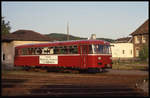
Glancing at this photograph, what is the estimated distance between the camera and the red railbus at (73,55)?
20.0 metres

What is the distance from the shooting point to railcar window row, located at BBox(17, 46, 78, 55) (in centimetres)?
2098

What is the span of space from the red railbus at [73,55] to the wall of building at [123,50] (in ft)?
107

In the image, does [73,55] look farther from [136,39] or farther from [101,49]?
[136,39]

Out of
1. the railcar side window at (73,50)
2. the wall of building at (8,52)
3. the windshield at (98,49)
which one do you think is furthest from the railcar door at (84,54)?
the wall of building at (8,52)

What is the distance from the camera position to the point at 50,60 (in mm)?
22672

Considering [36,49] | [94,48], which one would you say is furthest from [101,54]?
[36,49]

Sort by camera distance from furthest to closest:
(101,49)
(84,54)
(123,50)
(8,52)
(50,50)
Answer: (123,50) → (8,52) → (50,50) → (101,49) → (84,54)

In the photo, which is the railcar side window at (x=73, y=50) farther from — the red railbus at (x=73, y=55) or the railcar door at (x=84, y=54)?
the railcar door at (x=84, y=54)

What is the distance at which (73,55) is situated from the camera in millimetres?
20719

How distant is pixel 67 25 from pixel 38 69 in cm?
1947

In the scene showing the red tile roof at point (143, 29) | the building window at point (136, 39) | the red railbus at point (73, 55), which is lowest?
the red railbus at point (73, 55)

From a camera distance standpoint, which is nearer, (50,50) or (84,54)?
(84,54)

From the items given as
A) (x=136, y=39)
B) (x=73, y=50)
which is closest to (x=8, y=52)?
(x=73, y=50)

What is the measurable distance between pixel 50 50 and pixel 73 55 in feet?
9.80
